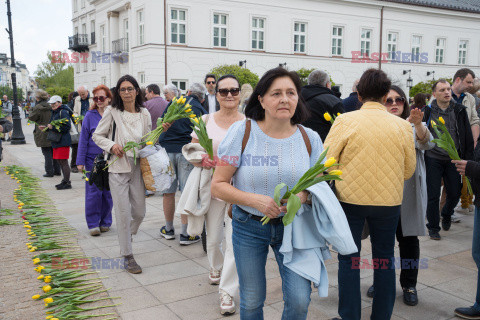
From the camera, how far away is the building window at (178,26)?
84.6ft

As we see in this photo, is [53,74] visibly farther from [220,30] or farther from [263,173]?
[263,173]

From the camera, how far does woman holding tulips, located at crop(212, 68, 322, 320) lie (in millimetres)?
2639

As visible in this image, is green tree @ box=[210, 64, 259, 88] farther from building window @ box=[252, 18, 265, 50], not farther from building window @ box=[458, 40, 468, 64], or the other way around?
building window @ box=[458, 40, 468, 64]

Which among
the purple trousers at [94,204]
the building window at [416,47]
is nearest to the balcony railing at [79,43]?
the building window at [416,47]

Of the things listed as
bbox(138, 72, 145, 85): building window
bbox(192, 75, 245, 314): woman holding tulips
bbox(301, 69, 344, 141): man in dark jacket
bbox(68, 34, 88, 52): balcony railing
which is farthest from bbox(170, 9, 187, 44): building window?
bbox(192, 75, 245, 314): woman holding tulips

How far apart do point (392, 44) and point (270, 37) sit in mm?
10215

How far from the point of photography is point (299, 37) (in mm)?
29625

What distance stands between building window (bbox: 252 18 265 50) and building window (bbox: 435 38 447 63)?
1494 cm

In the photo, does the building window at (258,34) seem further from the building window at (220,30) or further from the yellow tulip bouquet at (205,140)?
the yellow tulip bouquet at (205,140)

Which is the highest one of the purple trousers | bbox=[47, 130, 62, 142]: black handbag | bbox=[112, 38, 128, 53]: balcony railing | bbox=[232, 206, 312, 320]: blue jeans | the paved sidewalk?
bbox=[112, 38, 128, 53]: balcony railing

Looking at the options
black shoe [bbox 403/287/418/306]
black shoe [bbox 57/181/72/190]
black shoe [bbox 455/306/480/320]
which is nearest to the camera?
black shoe [bbox 455/306/480/320]

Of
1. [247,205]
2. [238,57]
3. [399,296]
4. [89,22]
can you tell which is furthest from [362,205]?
[89,22]

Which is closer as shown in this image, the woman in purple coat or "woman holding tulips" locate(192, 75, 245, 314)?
"woman holding tulips" locate(192, 75, 245, 314)

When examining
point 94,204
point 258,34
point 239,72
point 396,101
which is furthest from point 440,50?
point 396,101
